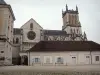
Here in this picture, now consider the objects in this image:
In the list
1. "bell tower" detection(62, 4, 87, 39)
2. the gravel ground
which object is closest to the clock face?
"bell tower" detection(62, 4, 87, 39)

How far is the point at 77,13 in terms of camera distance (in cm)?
7306

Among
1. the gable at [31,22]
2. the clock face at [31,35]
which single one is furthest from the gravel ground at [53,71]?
the gable at [31,22]

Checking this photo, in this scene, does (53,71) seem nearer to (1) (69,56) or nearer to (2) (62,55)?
(2) (62,55)

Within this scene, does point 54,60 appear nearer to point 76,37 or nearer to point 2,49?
point 2,49

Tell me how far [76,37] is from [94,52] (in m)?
29.2

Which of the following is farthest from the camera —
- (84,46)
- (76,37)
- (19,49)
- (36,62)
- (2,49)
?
(76,37)

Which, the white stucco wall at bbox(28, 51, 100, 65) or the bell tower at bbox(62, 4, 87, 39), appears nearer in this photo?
the white stucco wall at bbox(28, 51, 100, 65)

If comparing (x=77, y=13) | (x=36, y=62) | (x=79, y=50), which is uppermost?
(x=77, y=13)

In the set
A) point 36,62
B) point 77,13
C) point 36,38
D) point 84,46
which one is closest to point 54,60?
point 36,62

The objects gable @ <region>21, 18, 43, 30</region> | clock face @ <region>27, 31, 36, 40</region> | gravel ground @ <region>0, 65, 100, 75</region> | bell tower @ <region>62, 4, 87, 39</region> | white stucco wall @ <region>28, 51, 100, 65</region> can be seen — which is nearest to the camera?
gravel ground @ <region>0, 65, 100, 75</region>

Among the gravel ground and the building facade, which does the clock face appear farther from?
the gravel ground

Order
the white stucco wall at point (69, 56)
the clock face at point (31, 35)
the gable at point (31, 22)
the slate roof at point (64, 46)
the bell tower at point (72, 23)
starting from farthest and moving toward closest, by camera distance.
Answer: the bell tower at point (72, 23) → the gable at point (31, 22) → the clock face at point (31, 35) → the slate roof at point (64, 46) → the white stucco wall at point (69, 56)

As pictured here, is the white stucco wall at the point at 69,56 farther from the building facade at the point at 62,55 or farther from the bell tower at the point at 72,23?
the bell tower at the point at 72,23

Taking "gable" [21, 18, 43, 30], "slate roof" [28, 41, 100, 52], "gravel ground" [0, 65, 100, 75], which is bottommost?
"gravel ground" [0, 65, 100, 75]
